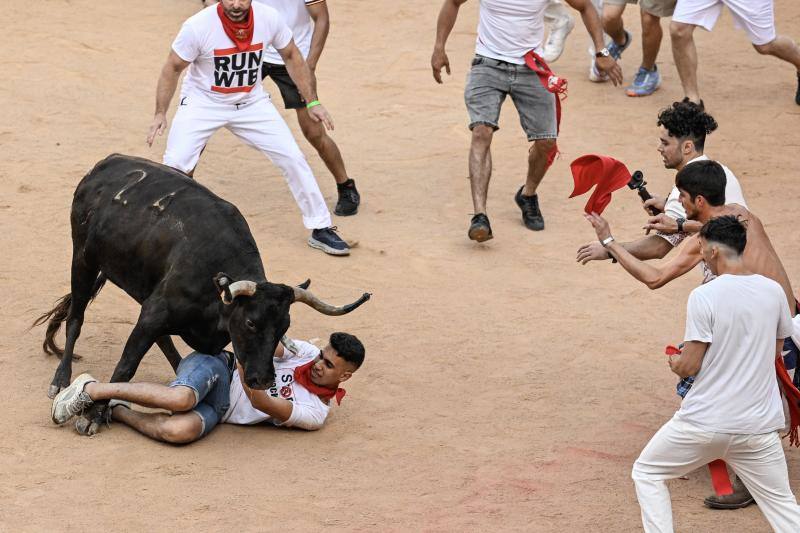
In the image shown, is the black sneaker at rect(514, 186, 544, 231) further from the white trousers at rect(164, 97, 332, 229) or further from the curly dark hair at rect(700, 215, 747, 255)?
the curly dark hair at rect(700, 215, 747, 255)

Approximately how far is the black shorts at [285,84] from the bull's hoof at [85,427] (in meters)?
4.43

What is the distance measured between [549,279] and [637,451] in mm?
2974

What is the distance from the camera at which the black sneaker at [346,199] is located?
37.6 ft

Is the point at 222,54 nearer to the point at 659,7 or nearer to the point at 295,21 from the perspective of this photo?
the point at 295,21

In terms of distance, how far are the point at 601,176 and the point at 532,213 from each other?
3.72m

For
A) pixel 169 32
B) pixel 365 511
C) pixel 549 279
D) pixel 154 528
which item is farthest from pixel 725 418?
pixel 169 32

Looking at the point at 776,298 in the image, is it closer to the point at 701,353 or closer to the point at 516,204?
the point at 701,353

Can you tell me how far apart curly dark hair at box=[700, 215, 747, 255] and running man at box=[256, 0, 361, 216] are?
5248 millimetres

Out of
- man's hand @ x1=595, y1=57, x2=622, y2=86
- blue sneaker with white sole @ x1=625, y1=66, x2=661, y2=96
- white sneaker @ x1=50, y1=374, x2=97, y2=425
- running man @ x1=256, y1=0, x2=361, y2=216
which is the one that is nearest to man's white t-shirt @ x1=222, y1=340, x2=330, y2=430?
white sneaker @ x1=50, y1=374, x2=97, y2=425

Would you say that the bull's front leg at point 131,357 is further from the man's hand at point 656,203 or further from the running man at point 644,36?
the running man at point 644,36

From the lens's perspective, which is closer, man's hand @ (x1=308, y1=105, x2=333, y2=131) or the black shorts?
man's hand @ (x1=308, y1=105, x2=333, y2=131)

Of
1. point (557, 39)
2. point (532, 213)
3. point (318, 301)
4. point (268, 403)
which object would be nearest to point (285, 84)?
point (532, 213)

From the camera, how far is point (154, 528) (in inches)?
255

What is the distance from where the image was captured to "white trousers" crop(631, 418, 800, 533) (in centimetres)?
607
